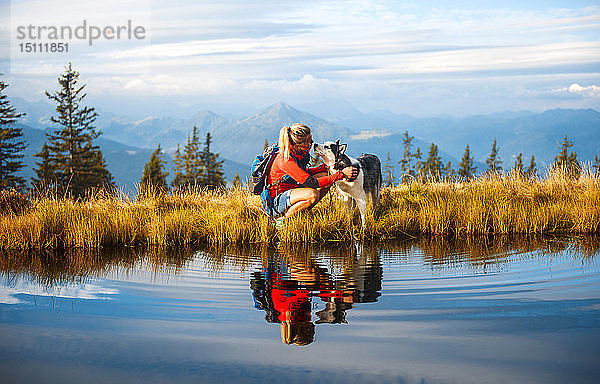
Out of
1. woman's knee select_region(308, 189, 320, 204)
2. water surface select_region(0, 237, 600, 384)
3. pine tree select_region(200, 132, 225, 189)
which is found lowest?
water surface select_region(0, 237, 600, 384)

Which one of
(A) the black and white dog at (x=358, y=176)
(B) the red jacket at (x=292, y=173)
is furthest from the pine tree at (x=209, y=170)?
(B) the red jacket at (x=292, y=173)

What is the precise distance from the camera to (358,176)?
9.42m

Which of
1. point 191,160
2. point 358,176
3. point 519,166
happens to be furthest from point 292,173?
point 191,160

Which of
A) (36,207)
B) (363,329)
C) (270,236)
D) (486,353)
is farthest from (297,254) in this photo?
(36,207)

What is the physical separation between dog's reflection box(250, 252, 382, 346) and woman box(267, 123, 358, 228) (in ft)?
4.42

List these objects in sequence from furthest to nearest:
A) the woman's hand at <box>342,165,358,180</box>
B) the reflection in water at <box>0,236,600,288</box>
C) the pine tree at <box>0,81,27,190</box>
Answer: the pine tree at <box>0,81,27,190</box> < the woman's hand at <box>342,165,358,180</box> < the reflection in water at <box>0,236,600,288</box>

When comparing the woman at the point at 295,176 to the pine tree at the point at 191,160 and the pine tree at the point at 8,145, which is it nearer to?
the pine tree at the point at 8,145

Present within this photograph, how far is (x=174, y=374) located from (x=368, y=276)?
3.41m

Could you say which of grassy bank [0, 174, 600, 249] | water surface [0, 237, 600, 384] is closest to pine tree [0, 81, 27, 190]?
grassy bank [0, 174, 600, 249]

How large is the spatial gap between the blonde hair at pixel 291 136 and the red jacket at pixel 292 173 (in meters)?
0.12

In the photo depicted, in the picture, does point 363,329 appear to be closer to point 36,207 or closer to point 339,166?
point 339,166

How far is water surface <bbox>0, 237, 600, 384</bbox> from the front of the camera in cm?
429

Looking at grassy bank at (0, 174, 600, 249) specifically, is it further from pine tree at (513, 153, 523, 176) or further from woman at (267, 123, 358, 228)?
pine tree at (513, 153, 523, 176)

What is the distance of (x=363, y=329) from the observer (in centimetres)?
508
